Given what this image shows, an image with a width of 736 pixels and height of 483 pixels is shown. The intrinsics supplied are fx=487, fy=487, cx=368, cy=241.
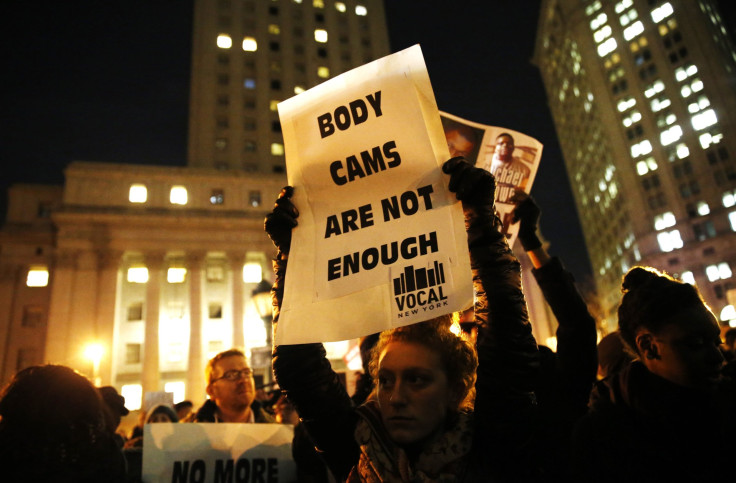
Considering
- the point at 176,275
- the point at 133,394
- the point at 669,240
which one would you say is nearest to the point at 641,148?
the point at 669,240

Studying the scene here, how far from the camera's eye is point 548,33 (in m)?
95.4

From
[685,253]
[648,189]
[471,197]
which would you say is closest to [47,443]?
[471,197]

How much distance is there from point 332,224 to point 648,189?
3099 inches

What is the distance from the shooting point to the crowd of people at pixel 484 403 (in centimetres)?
182

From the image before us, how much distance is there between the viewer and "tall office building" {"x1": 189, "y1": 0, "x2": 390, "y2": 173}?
5284 cm

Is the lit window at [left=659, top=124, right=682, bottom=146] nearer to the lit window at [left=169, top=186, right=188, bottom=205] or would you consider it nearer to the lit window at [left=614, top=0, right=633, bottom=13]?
the lit window at [left=614, top=0, right=633, bottom=13]

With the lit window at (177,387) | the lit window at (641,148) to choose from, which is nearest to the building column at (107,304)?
the lit window at (177,387)

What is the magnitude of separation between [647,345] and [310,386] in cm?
161

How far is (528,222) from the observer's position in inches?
124

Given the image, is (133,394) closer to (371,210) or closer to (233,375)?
(233,375)

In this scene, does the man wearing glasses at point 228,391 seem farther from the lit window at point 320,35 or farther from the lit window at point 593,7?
the lit window at point 593,7

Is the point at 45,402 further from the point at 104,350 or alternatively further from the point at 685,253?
the point at 685,253

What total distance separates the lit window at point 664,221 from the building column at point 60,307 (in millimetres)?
69302

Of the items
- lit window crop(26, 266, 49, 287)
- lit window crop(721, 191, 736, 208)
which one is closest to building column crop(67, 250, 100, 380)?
lit window crop(26, 266, 49, 287)
